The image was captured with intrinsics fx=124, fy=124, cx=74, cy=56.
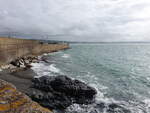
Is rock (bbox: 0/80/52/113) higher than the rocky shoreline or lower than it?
higher

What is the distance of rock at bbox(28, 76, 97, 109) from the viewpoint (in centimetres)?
846

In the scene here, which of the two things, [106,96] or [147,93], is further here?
[147,93]


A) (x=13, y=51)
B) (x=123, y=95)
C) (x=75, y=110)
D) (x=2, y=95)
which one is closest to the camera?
(x=2, y=95)

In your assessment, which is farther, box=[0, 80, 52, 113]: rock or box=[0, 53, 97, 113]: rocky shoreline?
box=[0, 53, 97, 113]: rocky shoreline

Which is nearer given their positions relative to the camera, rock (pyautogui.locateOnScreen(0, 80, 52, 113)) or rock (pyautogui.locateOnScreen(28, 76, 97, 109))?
rock (pyautogui.locateOnScreen(0, 80, 52, 113))

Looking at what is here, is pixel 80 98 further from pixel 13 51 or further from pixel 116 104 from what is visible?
pixel 13 51

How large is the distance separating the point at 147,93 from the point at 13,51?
22.6 meters

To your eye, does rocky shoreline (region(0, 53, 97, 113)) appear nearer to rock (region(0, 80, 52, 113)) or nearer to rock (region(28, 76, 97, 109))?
rock (region(28, 76, 97, 109))

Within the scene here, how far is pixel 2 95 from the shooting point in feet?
8.17

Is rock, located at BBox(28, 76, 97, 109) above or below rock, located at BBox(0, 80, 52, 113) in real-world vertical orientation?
below

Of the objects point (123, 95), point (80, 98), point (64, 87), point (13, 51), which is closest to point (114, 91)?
point (123, 95)

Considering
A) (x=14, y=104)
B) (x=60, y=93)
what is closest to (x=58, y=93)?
(x=60, y=93)

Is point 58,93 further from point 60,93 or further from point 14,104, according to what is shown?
point 14,104

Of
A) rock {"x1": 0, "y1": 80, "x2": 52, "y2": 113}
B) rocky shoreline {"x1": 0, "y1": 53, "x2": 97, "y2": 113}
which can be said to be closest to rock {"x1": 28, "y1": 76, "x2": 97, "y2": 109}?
rocky shoreline {"x1": 0, "y1": 53, "x2": 97, "y2": 113}
